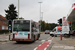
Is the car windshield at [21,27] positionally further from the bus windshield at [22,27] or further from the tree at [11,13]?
the tree at [11,13]

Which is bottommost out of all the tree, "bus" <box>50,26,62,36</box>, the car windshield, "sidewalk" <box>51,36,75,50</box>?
"sidewalk" <box>51,36,75,50</box>

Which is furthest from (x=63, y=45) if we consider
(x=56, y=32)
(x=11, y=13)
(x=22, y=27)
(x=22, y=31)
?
(x=11, y=13)

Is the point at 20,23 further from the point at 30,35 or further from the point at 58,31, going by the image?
the point at 58,31

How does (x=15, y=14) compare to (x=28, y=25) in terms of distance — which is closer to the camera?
(x=28, y=25)

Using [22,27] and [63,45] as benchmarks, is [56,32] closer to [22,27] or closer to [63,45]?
[22,27]

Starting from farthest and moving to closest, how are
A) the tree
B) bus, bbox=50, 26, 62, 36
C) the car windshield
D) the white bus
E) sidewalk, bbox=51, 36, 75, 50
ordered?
the tree
bus, bbox=50, 26, 62, 36
the car windshield
the white bus
sidewalk, bbox=51, 36, 75, 50

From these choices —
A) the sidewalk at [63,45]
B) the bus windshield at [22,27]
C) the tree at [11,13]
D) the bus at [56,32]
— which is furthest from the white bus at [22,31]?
the tree at [11,13]

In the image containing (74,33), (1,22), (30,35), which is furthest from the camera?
(1,22)

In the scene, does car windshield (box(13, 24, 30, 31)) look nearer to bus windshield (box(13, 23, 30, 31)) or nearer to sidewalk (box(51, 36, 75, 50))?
bus windshield (box(13, 23, 30, 31))

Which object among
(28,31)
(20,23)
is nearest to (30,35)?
(28,31)

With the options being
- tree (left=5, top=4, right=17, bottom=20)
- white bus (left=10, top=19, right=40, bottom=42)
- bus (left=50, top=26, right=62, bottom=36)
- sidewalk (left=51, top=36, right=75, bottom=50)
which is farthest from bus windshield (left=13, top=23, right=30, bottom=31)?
tree (left=5, top=4, right=17, bottom=20)

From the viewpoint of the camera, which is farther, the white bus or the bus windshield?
the bus windshield

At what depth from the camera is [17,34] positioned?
17.0 metres

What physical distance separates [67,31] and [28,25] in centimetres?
2288
